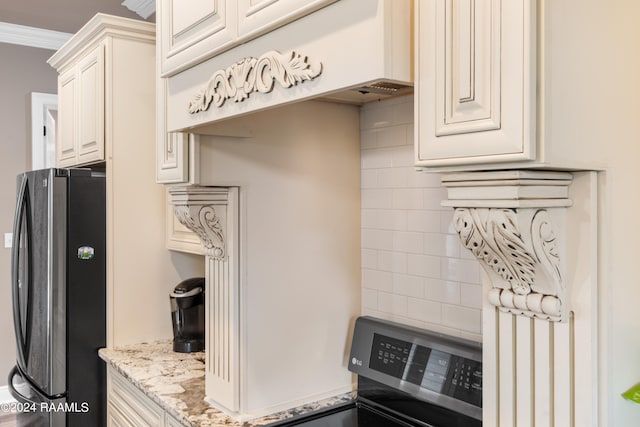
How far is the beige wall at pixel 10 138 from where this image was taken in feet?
12.6

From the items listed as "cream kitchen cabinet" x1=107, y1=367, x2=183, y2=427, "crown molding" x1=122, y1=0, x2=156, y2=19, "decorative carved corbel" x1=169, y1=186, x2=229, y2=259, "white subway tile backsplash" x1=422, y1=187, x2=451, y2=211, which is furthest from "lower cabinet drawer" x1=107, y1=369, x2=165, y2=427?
"crown molding" x1=122, y1=0, x2=156, y2=19

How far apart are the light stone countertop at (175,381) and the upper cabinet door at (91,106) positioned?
0.88m

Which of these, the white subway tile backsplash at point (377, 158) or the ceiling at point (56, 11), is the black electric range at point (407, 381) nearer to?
the white subway tile backsplash at point (377, 158)

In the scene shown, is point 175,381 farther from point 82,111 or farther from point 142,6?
point 142,6

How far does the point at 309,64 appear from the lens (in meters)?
0.99

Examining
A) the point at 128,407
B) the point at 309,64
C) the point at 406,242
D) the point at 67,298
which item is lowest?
the point at 128,407

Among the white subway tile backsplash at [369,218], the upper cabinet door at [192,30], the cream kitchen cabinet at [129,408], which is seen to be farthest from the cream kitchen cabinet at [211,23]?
the cream kitchen cabinet at [129,408]

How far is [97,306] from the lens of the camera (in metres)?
2.43

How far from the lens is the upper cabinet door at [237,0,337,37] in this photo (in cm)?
99

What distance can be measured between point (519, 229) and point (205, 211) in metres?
1.04

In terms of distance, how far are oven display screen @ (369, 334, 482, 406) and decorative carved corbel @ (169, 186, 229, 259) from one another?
A: 22.5 inches

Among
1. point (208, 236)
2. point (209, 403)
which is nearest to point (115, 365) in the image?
point (209, 403)

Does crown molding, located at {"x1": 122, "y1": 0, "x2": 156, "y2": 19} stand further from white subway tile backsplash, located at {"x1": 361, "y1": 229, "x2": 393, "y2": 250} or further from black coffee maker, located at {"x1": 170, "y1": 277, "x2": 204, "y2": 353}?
white subway tile backsplash, located at {"x1": 361, "y1": 229, "x2": 393, "y2": 250}

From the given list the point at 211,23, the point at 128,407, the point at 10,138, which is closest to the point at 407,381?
the point at 211,23
